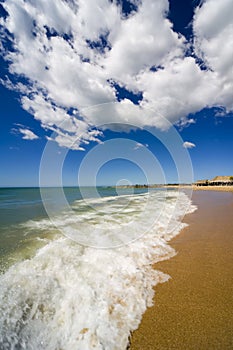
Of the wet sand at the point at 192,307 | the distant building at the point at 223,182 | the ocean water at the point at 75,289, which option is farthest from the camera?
the distant building at the point at 223,182

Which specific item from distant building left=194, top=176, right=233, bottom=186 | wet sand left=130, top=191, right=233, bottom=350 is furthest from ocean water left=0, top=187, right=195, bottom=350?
distant building left=194, top=176, right=233, bottom=186

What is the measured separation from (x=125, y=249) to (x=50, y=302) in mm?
2594

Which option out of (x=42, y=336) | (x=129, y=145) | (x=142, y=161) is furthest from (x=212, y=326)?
(x=129, y=145)

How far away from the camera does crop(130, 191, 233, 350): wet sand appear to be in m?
1.90

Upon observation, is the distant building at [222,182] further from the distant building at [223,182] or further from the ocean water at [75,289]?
the ocean water at [75,289]

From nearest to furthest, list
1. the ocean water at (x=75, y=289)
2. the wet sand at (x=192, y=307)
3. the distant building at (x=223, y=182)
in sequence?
the wet sand at (x=192, y=307)
the ocean water at (x=75, y=289)
the distant building at (x=223, y=182)

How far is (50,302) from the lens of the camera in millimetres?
2580

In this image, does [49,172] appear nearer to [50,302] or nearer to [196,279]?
[50,302]

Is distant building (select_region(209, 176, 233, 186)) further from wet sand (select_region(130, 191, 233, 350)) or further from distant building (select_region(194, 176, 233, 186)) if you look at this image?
wet sand (select_region(130, 191, 233, 350))

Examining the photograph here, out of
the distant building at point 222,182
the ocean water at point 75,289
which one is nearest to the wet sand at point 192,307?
the ocean water at point 75,289

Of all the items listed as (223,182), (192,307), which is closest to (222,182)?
(223,182)

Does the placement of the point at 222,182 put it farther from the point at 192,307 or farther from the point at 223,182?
the point at 192,307

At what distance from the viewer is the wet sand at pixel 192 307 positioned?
1.90m

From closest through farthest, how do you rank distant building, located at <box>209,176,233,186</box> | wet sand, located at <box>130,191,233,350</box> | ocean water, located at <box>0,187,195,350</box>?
wet sand, located at <box>130,191,233,350</box> < ocean water, located at <box>0,187,195,350</box> < distant building, located at <box>209,176,233,186</box>
